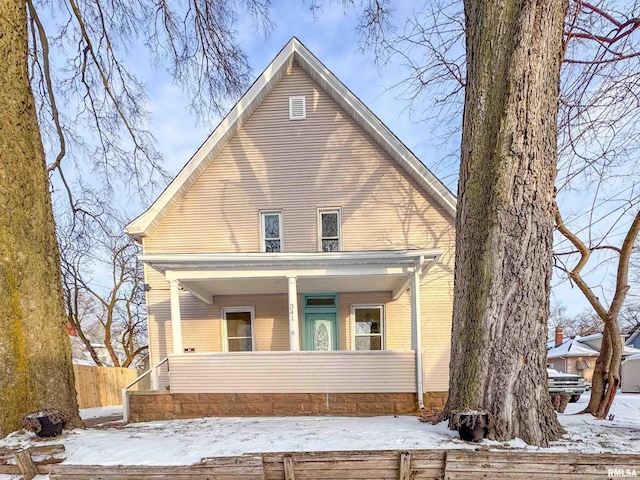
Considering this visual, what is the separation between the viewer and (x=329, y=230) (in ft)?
27.7

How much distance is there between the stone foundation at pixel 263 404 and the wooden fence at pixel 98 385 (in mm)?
5943

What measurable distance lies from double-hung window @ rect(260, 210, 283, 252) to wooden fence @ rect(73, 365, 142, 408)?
24.3 ft

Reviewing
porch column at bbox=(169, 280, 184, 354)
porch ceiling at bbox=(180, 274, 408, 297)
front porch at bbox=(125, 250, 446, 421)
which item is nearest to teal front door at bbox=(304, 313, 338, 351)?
porch ceiling at bbox=(180, 274, 408, 297)

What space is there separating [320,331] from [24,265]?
19.6ft

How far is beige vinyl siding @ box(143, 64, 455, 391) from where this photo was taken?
823 centimetres

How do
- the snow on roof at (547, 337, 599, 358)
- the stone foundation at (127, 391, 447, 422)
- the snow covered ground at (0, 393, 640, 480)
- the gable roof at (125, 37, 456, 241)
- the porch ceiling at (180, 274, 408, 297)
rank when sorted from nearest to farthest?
1. the snow covered ground at (0, 393, 640, 480)
2. the stone foundation at (127, 391, 447, 422)
3. the porch ceiling at (180, 274, 408, 297)
4. the gable roof at (125, 37, 456, 241)
5. the snow on roof at (547, 337, 599, 358)

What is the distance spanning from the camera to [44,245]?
3.63m

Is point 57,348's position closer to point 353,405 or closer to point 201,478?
point 201,478

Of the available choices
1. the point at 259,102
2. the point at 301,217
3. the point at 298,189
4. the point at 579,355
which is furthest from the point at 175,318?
the point at 579,355

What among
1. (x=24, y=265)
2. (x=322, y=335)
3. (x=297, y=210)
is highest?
(x=297, y=210)

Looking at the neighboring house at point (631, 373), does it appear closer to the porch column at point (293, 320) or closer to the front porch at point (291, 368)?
the front porch at point (291, 368)

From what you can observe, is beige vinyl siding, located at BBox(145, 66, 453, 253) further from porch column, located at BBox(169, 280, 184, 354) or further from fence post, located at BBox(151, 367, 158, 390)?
fence post, located at BBox(151, 367, 158, 390)

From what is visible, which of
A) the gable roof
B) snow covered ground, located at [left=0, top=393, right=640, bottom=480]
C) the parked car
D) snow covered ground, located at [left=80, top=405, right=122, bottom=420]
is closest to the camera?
snow covered ground, located at [left=0, top=393, right=640, bottom=480]

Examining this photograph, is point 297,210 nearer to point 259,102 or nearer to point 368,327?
point 259,102
